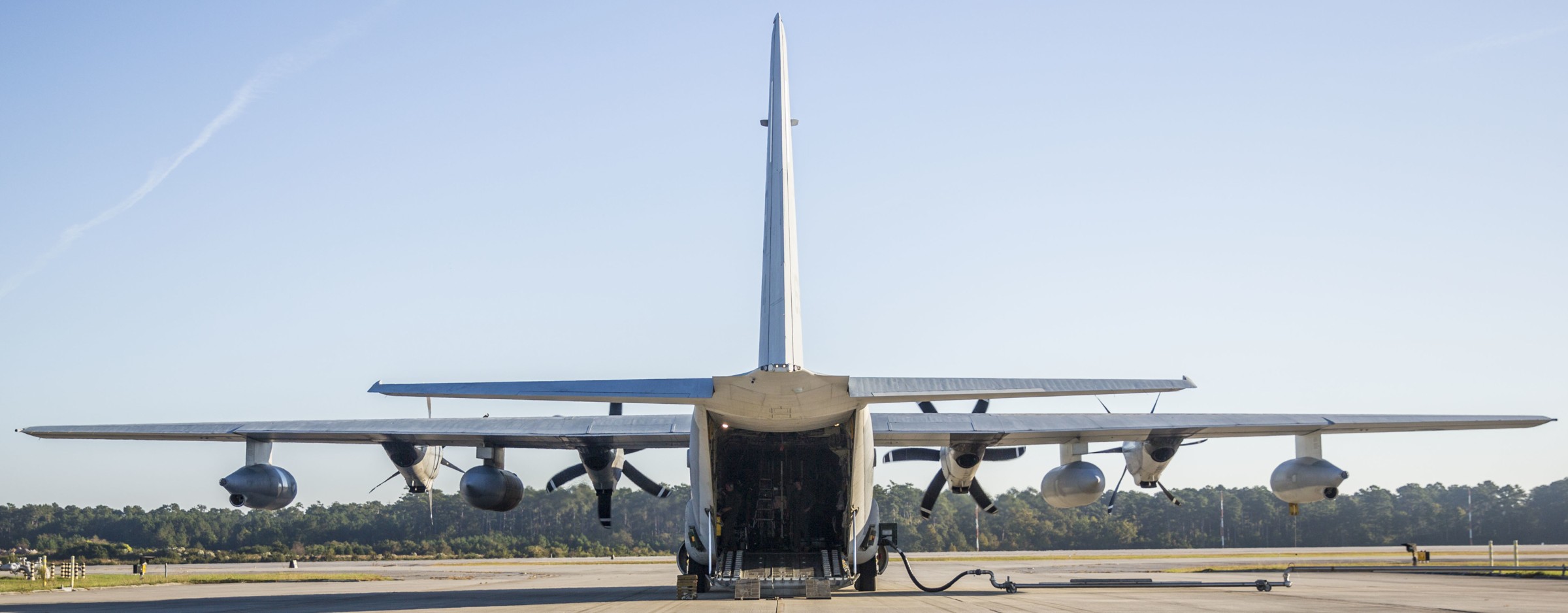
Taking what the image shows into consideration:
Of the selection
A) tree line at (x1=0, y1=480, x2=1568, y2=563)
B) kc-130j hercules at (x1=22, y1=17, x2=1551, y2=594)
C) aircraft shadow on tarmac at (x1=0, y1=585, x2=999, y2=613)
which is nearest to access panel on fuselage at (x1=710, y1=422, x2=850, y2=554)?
kc-130j hercules at (x1=22, y1=17, x2=1551, y2=594)

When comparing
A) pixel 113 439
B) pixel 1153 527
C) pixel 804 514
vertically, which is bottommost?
pixel 1153 527

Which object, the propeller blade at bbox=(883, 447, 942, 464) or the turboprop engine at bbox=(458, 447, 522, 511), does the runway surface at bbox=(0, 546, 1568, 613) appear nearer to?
the turboprop engine at bbox=(458, 447, 522, 511)

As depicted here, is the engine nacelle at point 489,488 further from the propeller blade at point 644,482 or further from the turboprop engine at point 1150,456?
the turboprop engine at point 1150,456

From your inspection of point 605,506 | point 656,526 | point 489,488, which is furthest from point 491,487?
point 656,526

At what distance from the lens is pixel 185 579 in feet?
89.6

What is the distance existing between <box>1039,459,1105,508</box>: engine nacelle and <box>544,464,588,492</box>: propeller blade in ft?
30.0

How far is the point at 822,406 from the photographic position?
13.8 metres

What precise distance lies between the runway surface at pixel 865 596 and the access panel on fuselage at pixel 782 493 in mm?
1027

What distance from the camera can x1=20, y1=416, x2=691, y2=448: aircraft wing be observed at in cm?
1875

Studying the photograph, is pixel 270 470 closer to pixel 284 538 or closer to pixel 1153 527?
pixel 284 538

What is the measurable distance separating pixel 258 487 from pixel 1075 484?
14120 millimetres

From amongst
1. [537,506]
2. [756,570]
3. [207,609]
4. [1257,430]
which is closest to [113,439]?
[207,609]

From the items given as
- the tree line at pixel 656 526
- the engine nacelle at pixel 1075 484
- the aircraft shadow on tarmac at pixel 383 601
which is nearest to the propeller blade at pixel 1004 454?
the engine nacelle at pixel 1075 484

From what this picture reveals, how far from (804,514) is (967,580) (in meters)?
6.98
